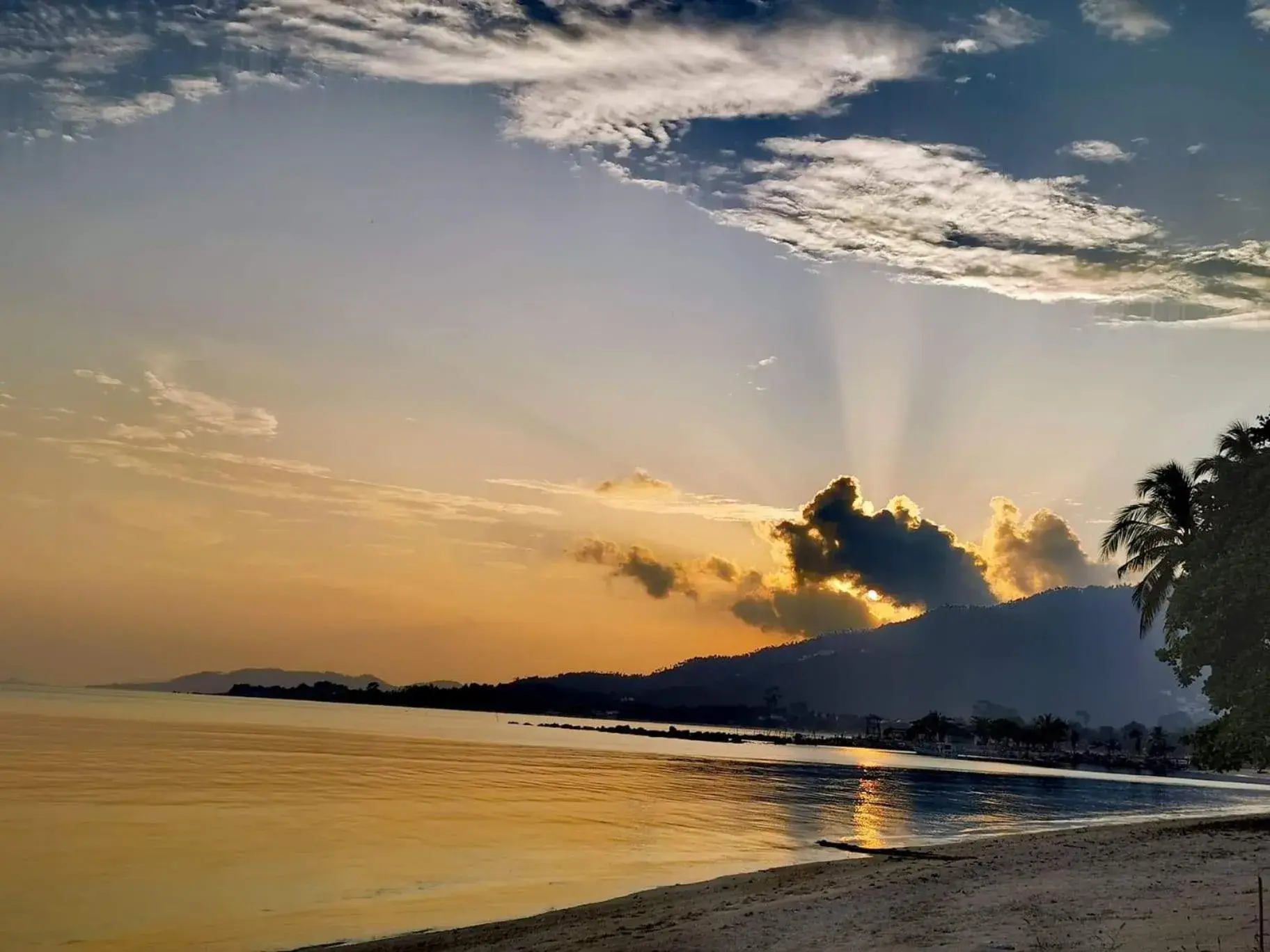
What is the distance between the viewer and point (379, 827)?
4897cm

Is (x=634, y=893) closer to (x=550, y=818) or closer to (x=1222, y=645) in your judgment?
(x=1222, y=645)

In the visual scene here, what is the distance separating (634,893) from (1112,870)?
13.1 m

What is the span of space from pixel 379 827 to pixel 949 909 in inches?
1336

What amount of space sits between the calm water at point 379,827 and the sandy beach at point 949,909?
4.65 metres

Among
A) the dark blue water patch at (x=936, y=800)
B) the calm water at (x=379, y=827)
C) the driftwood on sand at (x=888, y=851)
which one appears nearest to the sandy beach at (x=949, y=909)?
the driftwood on sand at (x=888, y=851)

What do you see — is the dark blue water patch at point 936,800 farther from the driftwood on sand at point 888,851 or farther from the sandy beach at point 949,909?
the sandy beach at point 949,909

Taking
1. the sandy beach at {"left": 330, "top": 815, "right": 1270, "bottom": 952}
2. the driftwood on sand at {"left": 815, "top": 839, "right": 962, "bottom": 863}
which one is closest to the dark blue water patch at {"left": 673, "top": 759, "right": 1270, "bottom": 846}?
the driftwood on sand at {"left": 815, "top": 839, "right": 962, "bottom": 863}

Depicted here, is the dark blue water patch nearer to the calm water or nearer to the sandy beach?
the calm water

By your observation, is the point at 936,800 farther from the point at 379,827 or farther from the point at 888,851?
the point at 379,827

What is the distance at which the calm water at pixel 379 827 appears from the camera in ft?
96.8

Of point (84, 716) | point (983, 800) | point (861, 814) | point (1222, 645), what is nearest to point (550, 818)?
point (861, 814)

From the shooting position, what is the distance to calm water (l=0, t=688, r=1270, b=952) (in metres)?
29.5

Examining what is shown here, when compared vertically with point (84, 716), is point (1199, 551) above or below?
above

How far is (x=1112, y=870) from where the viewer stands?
2570 cm
